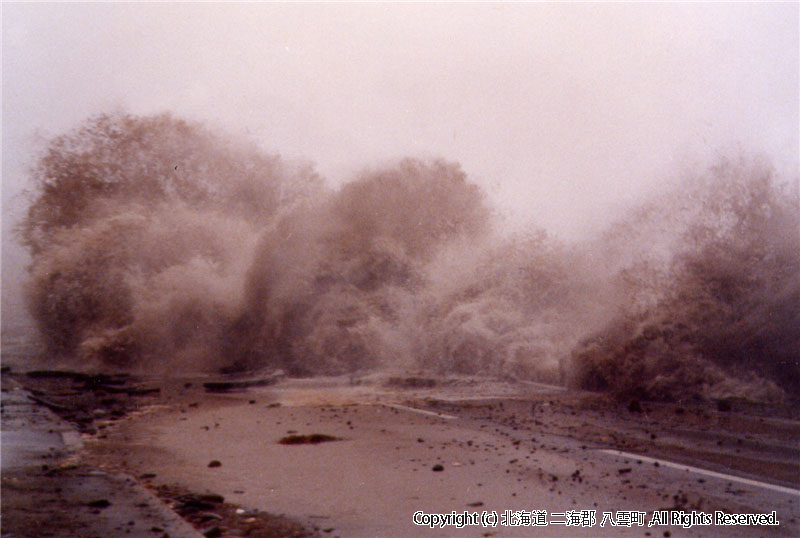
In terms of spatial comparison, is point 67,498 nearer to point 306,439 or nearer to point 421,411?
point 306,439

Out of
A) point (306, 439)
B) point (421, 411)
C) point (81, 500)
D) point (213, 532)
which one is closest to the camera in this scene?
point (213, 532)

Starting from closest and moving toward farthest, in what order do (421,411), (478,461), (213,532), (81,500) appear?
(213,532)
(81,500)
(478,461)
(421,411)

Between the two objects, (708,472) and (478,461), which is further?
(478,461)

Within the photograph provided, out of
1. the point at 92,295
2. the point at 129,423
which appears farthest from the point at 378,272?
the point at 129,423

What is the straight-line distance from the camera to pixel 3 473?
3.67 m

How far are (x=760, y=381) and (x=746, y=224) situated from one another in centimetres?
194

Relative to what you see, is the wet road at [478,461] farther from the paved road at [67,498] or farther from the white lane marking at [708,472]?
the paved road at [67,498]

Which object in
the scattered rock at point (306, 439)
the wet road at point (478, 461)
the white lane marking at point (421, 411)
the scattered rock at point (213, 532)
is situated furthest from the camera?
the white lane marking at point (421, 411)

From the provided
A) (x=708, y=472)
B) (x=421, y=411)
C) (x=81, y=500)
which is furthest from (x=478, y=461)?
(x=81, y=500)

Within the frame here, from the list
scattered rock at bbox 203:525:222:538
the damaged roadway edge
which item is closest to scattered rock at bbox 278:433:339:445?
the damaged roadway edge

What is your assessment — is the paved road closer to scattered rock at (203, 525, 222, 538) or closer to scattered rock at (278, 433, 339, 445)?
scattered rock at (203, 525, 222, 538)

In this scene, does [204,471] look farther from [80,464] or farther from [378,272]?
[378,272]

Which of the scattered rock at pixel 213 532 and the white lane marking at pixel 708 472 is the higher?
the white lane marking at pixel 708 472

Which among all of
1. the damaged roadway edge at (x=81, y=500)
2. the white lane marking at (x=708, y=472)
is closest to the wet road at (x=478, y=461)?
the white lane marking at (x=708, y=472)
